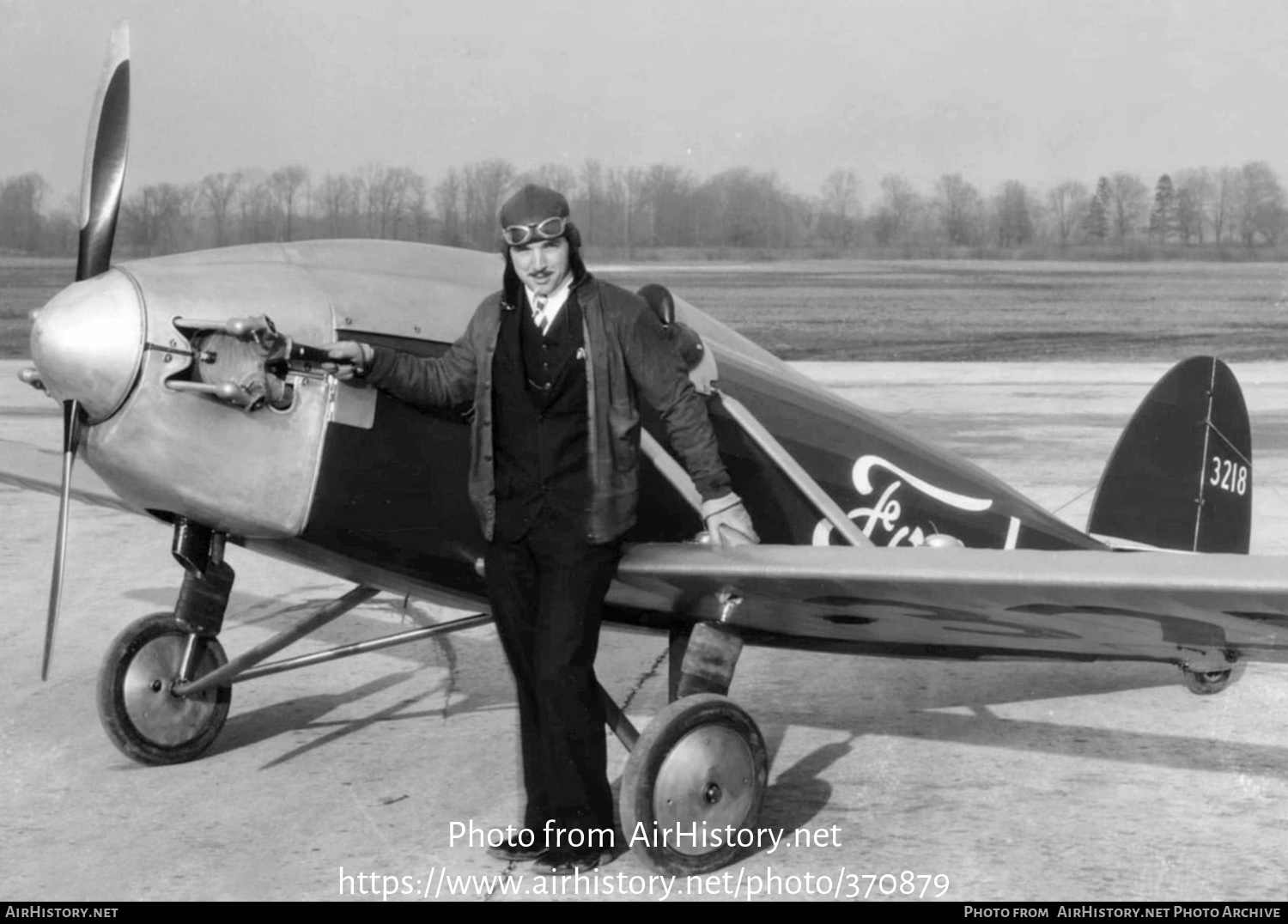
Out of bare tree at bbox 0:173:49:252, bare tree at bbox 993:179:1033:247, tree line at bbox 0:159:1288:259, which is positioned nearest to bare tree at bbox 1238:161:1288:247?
tree line at bbox 0:159:1288:259

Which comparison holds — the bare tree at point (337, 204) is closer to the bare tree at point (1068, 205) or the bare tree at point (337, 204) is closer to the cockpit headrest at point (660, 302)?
the cockpit headrest at point (660, 302)

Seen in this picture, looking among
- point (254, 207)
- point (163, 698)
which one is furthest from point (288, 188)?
point (163, 698)

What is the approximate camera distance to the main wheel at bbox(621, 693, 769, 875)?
4055mm

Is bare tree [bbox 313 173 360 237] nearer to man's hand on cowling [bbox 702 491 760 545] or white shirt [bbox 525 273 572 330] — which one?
white shirt [bbox 525 273 572 330]

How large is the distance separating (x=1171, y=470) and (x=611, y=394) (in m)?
3.10

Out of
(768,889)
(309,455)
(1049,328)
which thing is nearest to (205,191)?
(309,455)

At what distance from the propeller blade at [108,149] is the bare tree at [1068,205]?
51.3 meters

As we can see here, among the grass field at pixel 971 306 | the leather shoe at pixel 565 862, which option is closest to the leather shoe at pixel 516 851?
the leather shoe at pixel 565 862

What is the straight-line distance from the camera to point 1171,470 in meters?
6.27

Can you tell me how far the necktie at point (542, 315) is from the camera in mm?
3986

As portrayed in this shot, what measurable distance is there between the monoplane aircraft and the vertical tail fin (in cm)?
111

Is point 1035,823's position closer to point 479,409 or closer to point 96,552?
point 479,409

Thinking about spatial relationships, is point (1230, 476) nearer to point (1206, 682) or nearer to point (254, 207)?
point (1206, 682)

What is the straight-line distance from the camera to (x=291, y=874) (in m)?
4.14
